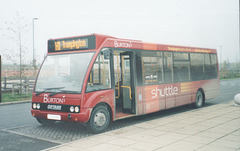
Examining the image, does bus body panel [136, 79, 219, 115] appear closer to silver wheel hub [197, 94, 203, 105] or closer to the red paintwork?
the red paintwork

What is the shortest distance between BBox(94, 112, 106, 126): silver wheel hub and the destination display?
1.94 metres

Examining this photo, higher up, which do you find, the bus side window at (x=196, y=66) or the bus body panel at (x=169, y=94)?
the bus side window at (x=196, y=66)

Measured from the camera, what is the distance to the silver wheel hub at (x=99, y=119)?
8.10 metres

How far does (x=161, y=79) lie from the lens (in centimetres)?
1104

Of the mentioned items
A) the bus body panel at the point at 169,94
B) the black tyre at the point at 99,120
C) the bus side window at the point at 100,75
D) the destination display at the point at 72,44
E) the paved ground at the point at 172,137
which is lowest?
the paved ground at the point at 172,137

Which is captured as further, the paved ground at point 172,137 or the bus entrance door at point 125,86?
the bus entrance door at point 125,86

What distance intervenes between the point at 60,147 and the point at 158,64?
5.72 metres

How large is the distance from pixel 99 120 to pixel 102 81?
1128mm

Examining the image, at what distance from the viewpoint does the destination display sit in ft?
27.3

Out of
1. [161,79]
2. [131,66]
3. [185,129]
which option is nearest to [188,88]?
[161,79]

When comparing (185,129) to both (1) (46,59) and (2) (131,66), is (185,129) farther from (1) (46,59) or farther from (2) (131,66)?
(1) (46,59)

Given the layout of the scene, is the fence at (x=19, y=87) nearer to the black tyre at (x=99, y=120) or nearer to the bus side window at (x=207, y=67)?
the bus side window at (x=207, y=67)

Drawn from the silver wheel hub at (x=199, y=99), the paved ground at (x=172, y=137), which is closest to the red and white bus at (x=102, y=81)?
the paved ground at (x=172, y=137)

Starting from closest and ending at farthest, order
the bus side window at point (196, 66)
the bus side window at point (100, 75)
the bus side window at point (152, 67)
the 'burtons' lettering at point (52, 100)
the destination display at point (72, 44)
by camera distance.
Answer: the 'burtons' lettering at point (52, 100) < the bus side window at point (100, 75) < the destination display at point (72, 44) < the bus side window at point (152, 67) < the bus side window at point (196, 66)
